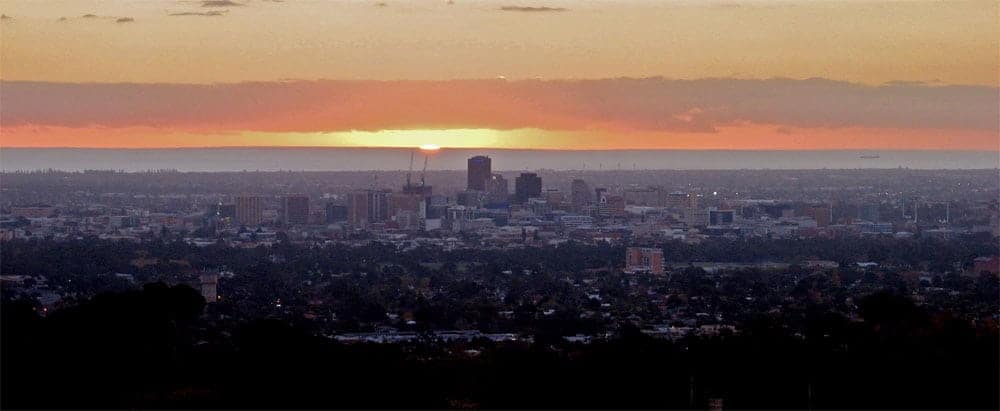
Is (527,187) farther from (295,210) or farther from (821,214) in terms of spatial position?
(821,214)

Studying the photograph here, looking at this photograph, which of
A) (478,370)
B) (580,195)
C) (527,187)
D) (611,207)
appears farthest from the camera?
(527,187)

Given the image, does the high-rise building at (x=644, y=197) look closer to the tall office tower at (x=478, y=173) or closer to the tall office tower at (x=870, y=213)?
the tall office tower at (x=478, y=173)

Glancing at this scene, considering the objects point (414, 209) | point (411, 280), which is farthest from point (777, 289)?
point (414, 209)

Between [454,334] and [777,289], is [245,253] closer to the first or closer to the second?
[777,289]

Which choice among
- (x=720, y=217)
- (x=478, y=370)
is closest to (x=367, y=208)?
(x=720, y=217)

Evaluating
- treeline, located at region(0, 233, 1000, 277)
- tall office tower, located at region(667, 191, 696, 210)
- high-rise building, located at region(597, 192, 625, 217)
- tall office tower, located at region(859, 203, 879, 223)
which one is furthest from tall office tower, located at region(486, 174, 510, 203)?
treeline, located at region(0, 233, 1000, 277)

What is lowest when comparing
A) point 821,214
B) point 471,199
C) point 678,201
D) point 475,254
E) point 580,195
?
point 475,254

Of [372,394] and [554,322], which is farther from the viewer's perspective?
A: [554,322]

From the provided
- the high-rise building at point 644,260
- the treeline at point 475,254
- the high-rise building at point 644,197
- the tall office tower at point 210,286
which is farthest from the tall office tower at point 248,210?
the tall office tower at point 210,286
